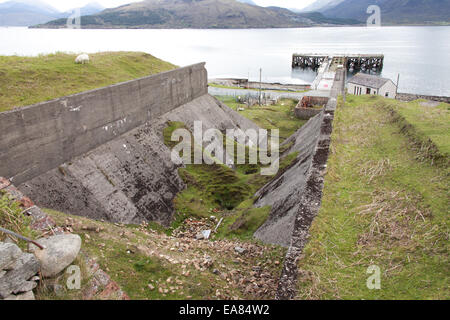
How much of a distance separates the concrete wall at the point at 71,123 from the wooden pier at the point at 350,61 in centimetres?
5665

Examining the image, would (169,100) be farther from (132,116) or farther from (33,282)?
(33,282)

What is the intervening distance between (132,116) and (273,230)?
8.72m

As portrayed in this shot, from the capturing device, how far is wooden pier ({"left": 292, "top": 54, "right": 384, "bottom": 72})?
222 feet

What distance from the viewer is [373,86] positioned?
1330 inches

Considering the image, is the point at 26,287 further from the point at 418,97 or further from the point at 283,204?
the point at 418,97

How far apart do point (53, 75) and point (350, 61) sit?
69809 mm

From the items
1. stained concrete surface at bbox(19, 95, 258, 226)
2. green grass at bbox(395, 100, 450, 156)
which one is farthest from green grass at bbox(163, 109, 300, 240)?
green grass at bbox(395, 100, 450, 156)

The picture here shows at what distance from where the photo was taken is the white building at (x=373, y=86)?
3350 centimetres

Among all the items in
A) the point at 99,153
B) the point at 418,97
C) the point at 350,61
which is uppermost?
the point at 350,61

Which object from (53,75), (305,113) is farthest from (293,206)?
(305,113)

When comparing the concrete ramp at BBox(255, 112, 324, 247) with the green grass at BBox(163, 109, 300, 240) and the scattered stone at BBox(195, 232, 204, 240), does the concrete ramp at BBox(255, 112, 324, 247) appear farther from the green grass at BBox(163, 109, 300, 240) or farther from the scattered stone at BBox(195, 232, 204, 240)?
the scattered stone at BBox(195, 232, 204, 240)

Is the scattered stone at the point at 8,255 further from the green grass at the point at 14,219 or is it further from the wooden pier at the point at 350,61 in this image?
the wooden pier at the point at 350,61

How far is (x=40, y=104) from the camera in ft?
32.2

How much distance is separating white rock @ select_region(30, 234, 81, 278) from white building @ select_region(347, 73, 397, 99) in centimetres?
3354
